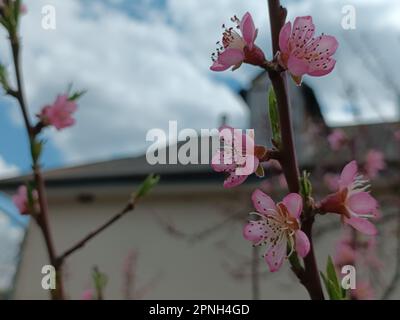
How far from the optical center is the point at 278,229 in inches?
32.7

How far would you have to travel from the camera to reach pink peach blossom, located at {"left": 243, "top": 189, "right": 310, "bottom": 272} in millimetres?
775

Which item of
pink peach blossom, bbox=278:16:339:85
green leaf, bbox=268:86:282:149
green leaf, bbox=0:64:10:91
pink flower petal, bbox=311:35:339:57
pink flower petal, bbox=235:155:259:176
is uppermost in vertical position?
green leaf, bbox=0:64:10:91

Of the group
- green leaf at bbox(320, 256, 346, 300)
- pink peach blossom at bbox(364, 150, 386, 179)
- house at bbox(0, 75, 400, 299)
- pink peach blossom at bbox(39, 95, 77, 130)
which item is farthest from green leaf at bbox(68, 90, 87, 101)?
→ house at bbox(0, 75, 400, 299)

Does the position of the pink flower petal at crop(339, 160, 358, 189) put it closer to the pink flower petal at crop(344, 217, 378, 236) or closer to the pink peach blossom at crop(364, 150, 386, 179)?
the pink flower petal at crop(344, 217, 378, 236)

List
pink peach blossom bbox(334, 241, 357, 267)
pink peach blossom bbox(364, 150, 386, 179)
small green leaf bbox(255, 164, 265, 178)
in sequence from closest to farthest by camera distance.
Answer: small green leaf bbox(255, 164, 265, 178) < pink peach blossom bbox(334, 241, 357, 267) < pink peach blossom bbox(364, 150, 386, 179)

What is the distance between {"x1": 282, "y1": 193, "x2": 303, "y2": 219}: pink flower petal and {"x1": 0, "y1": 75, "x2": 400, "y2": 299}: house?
5.99m

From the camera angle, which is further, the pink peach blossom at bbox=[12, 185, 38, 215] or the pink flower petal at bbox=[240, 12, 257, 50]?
the pink peach blossom at bbox=[12, 185, 38, 215]

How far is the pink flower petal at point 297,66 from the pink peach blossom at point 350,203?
15 centimetres

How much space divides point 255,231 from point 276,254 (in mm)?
53

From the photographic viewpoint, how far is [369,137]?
18.8ft

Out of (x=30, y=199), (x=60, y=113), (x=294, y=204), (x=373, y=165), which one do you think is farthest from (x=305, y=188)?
(x=373, y=165)

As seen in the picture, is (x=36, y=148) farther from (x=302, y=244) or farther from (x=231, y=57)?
(x=302, y=244)
